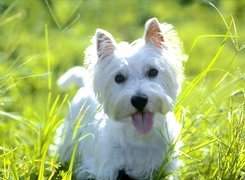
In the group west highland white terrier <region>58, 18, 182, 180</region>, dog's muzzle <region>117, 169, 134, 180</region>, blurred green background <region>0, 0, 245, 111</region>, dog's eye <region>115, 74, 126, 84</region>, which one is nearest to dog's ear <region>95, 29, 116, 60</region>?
west highland white terrier <region>58, 18, 182, 180</region>

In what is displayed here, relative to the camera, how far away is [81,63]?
8617mm

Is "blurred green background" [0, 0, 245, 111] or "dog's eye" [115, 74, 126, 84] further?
"blurred green background" [0, 0, 245, 111]

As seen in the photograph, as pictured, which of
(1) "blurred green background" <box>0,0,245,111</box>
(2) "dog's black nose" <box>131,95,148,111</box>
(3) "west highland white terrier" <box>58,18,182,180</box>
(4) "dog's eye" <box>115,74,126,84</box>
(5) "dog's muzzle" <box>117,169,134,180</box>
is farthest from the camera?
(1) "blurred green background" <box>0,0,245,111</box>

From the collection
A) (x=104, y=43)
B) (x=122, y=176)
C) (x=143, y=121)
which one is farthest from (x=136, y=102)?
(x=122, y=176)

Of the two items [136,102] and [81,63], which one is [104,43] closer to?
[136,102]

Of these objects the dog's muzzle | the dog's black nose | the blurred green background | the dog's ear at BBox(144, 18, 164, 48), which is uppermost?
the dog's ear at BBox(144, 18, 164, 48)

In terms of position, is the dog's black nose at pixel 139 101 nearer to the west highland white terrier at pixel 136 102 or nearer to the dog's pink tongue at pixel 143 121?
the west highland white terrier at pixel 136 102

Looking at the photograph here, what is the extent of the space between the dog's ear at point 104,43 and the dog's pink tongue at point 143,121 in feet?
1.61

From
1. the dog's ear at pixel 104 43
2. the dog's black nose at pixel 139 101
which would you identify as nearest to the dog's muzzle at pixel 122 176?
the dog's black nose at pixel 139 101

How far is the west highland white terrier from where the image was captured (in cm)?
429

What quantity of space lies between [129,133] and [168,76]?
490mm

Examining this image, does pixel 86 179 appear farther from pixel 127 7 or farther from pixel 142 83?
pixel 127 7

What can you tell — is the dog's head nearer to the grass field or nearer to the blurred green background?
the grass field

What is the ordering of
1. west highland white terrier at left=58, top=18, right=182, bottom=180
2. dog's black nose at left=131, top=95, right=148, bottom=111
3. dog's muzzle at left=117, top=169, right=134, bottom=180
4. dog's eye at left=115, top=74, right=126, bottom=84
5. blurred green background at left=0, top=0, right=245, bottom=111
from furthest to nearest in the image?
blurred green background at left=0, top=0, right=245, bottom=111 → dog's muzzle at left=117, top=169, right=134, bottom=180 → dog's eye at left=115, top=74, right=126, bottom=84 → west highland white terrier at left=58, top=18, right=182, bottom=180 → dog's black nose at left=131, top=95, right=148, bottom=111
